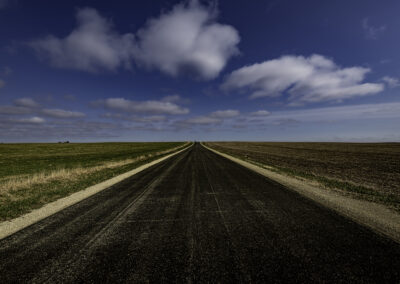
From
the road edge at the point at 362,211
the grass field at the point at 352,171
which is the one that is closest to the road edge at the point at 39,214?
the road edge at the point at 362,211

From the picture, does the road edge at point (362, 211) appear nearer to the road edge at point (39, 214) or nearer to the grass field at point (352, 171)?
the grass field at point (352, 171)

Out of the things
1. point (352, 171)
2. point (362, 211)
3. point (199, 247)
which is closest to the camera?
point (199, 247)

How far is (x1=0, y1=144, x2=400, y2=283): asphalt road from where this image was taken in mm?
2969

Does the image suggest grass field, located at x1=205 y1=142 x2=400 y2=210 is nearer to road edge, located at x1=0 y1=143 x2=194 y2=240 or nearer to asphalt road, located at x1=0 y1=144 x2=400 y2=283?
asphalt road, located at x1=0 y1=144 x2=400 y2=283

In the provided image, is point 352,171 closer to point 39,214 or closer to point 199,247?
point 199,247

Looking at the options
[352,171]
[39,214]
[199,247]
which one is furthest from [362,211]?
[352,171]

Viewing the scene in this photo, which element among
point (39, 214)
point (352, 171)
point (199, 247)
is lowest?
point (352, 171)

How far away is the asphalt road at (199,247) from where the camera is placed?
9.74ft

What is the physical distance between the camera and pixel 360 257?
338 cm

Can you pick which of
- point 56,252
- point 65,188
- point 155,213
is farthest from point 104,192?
point 56,252

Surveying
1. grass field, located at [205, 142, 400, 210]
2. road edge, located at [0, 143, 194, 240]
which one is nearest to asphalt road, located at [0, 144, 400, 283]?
road edge, located at [0, 143, 194, 240]

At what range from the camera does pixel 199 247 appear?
3.75 m

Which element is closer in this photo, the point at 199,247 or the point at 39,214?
the point at 199,247

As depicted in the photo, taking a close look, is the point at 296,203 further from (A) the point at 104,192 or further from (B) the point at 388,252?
(A) the point at 104,192
